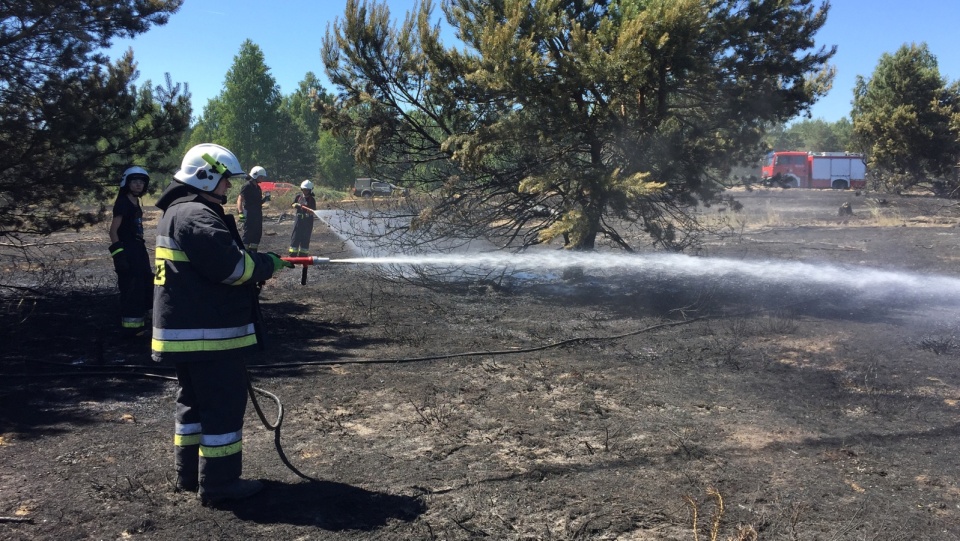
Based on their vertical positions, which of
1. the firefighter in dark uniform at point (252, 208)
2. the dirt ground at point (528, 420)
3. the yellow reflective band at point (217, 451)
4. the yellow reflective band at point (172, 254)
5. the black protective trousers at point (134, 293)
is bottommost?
the dirt ground at point (528, 420)

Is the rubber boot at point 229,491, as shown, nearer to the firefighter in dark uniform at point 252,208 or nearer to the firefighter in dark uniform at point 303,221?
the firefighter in dark uniform at point 252,208

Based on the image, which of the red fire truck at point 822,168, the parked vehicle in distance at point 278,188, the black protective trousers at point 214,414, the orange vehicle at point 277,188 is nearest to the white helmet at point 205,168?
the black protective trousers at point 214,414

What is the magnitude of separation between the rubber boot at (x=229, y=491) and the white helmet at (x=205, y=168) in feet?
5.25

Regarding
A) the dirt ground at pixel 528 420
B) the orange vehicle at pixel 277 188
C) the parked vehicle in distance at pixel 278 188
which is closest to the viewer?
the dirt ground at pixel 528 420

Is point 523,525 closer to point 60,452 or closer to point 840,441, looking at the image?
point 840,441

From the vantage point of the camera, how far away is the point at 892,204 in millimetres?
26438

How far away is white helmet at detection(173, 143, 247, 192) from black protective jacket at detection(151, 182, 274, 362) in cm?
8

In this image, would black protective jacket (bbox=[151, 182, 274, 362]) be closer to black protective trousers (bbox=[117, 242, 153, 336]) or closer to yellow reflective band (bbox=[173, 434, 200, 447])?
yellow reflective band (bbox=[173, 434, 200, 447])

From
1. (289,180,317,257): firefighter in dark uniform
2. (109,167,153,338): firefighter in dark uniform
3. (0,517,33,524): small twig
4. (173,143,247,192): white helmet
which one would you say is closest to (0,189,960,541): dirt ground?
(0,517,33,524): small twig

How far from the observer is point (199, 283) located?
12.2 ft

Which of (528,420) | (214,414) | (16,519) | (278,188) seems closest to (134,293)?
(16,519)

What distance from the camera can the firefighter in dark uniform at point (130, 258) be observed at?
A: 23.9 ft

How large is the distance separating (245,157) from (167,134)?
1737 inches

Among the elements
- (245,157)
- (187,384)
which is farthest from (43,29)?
(245,157)
